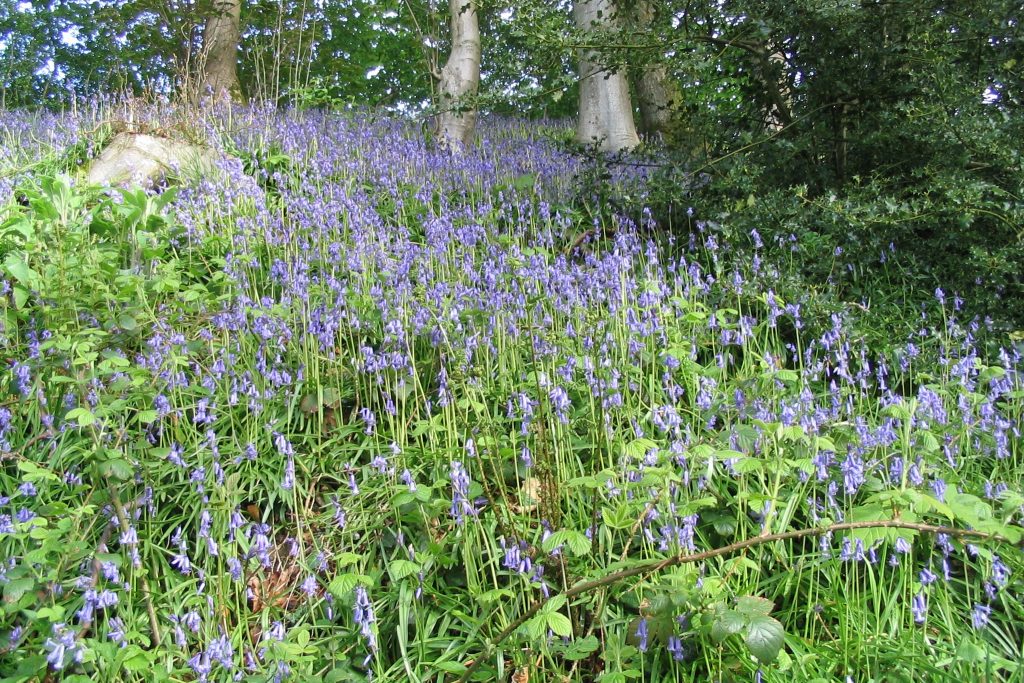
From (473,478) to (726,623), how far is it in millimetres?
1168

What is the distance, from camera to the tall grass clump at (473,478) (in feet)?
6.49

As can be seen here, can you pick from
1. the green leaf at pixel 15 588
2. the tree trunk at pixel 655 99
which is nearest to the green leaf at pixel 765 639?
the green leaf at pixel 15 588

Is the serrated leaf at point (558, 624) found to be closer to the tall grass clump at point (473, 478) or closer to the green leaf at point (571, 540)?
the tall grass clump at point (473, 478)

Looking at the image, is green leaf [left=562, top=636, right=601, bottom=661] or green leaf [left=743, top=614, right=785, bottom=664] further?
green leaf [left=562, top=636, right=601, bottom=661]

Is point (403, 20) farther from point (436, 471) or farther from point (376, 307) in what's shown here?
point (436, 471)

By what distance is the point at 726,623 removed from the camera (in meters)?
1.71

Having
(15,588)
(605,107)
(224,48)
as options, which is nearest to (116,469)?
(15,588)

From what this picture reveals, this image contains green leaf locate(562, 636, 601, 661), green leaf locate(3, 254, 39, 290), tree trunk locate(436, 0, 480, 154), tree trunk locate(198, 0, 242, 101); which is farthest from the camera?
tree trunk locate(198, 0, 242, 101)

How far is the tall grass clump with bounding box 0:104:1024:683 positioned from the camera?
1.98 m

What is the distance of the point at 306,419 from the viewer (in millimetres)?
3205

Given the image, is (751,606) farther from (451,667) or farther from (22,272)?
(22,272)

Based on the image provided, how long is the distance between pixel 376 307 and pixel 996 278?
3038 mm

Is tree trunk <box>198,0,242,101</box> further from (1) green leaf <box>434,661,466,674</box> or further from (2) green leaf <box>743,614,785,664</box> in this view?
(2) green leaf <box>743,614,785,664</box>

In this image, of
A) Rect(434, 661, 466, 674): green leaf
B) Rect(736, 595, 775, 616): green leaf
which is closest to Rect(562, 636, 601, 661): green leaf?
Rect(434, 661, 466, 674): green leaf
